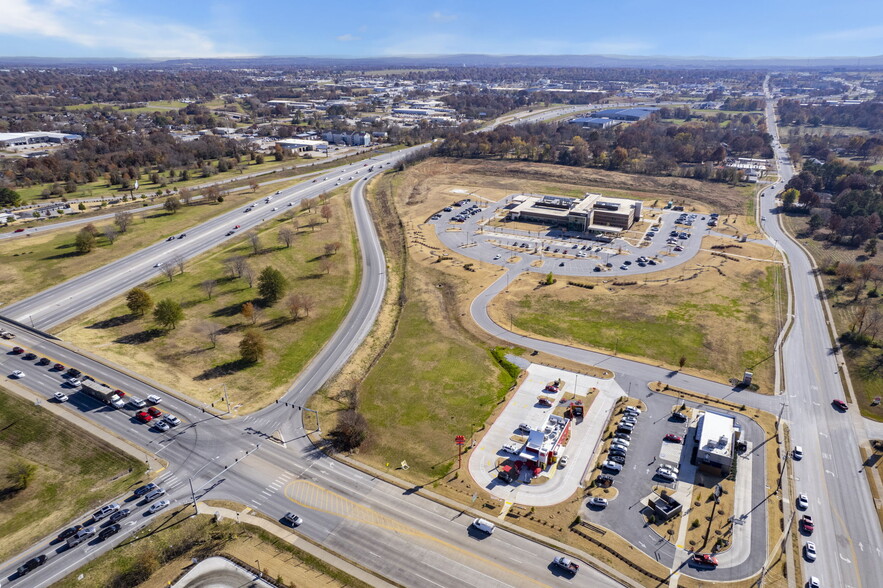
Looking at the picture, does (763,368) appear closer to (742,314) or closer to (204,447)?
(742,314)

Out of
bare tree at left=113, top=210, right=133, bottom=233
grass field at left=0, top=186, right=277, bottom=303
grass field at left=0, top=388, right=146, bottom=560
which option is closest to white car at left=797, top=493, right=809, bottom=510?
grass field at left=0, top=388, right=146, bottom=560

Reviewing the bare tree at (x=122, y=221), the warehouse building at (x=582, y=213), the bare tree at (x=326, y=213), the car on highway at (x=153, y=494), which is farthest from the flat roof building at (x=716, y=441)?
the bare tree at (x=122, y=221)

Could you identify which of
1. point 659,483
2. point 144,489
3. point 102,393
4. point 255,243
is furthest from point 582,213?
point 144,489

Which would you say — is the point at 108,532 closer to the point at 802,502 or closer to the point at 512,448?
the point at 512,448

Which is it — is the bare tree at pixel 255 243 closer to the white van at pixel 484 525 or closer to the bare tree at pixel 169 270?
the bare tree at pixel 169 270

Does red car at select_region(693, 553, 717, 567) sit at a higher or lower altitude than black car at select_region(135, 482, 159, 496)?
lower

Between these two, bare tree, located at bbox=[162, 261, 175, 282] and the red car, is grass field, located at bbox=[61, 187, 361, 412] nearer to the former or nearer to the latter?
bare tree, located at bbox=[162, 261, 175, 282]

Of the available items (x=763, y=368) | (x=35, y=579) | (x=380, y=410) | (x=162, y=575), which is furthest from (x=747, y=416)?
(x=35, y=579)
